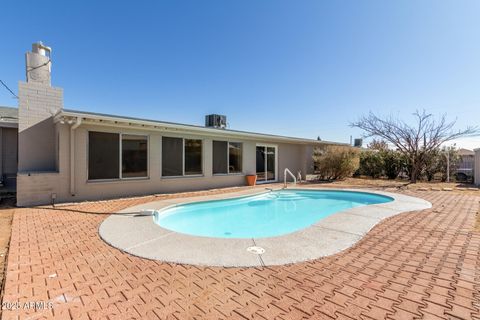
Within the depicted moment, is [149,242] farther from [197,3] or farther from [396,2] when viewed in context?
[396,2]

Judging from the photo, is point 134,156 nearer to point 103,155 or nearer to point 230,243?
point 103,155

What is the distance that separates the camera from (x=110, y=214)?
6.19m

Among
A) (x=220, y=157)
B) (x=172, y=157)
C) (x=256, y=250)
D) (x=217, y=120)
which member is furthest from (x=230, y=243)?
(x=217, y=120)

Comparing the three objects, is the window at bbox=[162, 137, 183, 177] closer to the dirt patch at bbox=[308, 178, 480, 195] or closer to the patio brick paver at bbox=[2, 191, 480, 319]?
the patio brick paver at bbox=[2, 191, 480, 319]

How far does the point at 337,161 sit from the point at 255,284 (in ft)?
45.7

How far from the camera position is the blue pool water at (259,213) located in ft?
20.6

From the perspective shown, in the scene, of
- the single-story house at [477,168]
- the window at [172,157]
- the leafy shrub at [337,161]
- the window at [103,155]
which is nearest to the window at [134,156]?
the window at [103,155]

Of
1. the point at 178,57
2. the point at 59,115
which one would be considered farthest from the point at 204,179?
the point at 178,57

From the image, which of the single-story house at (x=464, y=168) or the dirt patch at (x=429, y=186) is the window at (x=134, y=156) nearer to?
the dirt patch at (x=429, y=186)

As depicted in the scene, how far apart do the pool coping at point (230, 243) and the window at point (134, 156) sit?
3.35 meters

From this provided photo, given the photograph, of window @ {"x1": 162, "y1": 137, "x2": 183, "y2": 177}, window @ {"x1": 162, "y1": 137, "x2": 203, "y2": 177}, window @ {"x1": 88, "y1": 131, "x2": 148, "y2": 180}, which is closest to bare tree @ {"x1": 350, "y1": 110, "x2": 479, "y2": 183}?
window @ {"x1": 162, "y1": 137, "x2": 203, "y2": 177}


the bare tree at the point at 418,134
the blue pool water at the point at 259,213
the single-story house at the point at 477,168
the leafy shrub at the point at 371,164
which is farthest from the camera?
the leafy shrub at the point at 371,164

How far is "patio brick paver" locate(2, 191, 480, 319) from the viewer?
2260 mm

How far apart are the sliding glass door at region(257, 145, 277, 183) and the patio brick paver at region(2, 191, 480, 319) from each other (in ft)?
32.4
